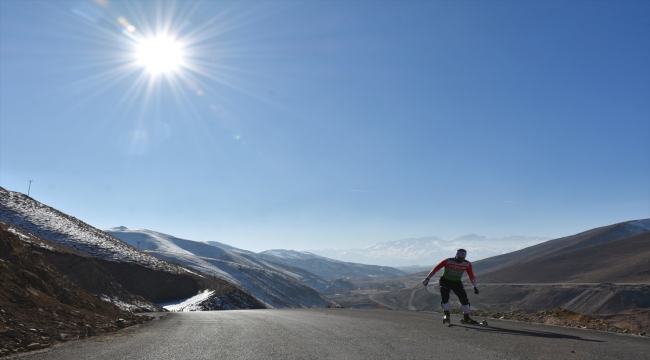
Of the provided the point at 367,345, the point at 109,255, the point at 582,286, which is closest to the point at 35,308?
the point at 367,345

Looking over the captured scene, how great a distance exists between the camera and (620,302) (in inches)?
3324

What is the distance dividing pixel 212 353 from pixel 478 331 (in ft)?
21.2

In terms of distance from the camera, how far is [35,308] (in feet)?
34.7

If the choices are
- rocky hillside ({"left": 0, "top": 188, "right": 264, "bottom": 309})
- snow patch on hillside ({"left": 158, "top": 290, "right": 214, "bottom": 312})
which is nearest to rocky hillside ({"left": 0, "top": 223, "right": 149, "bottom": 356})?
snow patch on hillside ({"left": 158, "top": 290, "right": 214, "bottom": 312})

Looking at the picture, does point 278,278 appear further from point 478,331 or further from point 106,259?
point 478,331

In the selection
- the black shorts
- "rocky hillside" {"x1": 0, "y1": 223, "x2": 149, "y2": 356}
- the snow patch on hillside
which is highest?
the black shorts

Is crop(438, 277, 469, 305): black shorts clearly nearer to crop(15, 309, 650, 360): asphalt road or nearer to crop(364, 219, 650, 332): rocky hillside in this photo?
crop(15, 309, 650, 360): asphalt road

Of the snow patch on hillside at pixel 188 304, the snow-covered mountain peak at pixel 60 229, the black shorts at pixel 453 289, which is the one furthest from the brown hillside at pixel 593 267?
the snow-covered mountain peak at pixel 60 229

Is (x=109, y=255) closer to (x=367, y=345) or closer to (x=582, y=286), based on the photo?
(x=367, y=345)

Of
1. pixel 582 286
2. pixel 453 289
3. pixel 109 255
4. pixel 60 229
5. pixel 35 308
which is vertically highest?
pixel 60 229

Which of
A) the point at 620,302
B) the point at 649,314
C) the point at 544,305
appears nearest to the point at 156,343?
the point at 649,314

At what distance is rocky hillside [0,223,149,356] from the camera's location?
7.92 metres

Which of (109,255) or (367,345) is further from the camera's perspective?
(109,255)

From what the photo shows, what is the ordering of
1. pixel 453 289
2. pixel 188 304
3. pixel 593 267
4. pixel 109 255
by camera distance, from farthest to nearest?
pixel 593 267 < pixel 109 255 < pixel 188 304 < pixel 453 289
